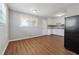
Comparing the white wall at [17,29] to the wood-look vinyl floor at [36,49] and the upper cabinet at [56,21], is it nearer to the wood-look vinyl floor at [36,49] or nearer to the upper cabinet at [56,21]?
the wood-look vinyl floor at [36,49]

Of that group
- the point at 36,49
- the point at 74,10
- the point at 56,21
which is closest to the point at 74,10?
the point at 74,10

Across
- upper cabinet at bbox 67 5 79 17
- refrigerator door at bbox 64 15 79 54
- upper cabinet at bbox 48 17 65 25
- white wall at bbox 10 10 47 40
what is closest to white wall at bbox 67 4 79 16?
upper cabinet at bbox 67 5 79 17

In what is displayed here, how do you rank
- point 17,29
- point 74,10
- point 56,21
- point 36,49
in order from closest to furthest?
point 74,10 < point 36,49 < point 17,29 < point 56,21

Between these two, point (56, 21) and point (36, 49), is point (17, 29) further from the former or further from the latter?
point (56, 21)

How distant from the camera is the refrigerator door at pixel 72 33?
2.98 m

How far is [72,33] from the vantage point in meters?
3.17

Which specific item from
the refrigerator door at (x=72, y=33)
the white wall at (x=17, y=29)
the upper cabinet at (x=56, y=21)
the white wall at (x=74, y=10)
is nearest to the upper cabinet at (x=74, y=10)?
the white wall at (x=74, y=10)

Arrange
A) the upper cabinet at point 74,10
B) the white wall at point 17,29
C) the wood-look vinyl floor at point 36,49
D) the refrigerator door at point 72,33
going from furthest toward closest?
the white wall at point 17,29 → the upper cabinet at point 74,10 → the wood-look vinyl floor at point 36,49 → the refrigerator door at point 72,33

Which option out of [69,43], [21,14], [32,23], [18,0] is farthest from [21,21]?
[18,0]

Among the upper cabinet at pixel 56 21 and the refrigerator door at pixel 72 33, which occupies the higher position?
the upper cabinet at pixel 56 21

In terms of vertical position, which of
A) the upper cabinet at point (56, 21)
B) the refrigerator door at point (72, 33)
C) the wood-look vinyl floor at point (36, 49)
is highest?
the upper cabinet at point (56, 21)

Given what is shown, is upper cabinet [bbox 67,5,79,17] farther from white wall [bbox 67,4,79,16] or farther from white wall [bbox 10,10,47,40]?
white wall [bbox 10,10,47,40]

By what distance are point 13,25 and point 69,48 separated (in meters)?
3.84

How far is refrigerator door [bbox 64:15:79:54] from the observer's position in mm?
2977
